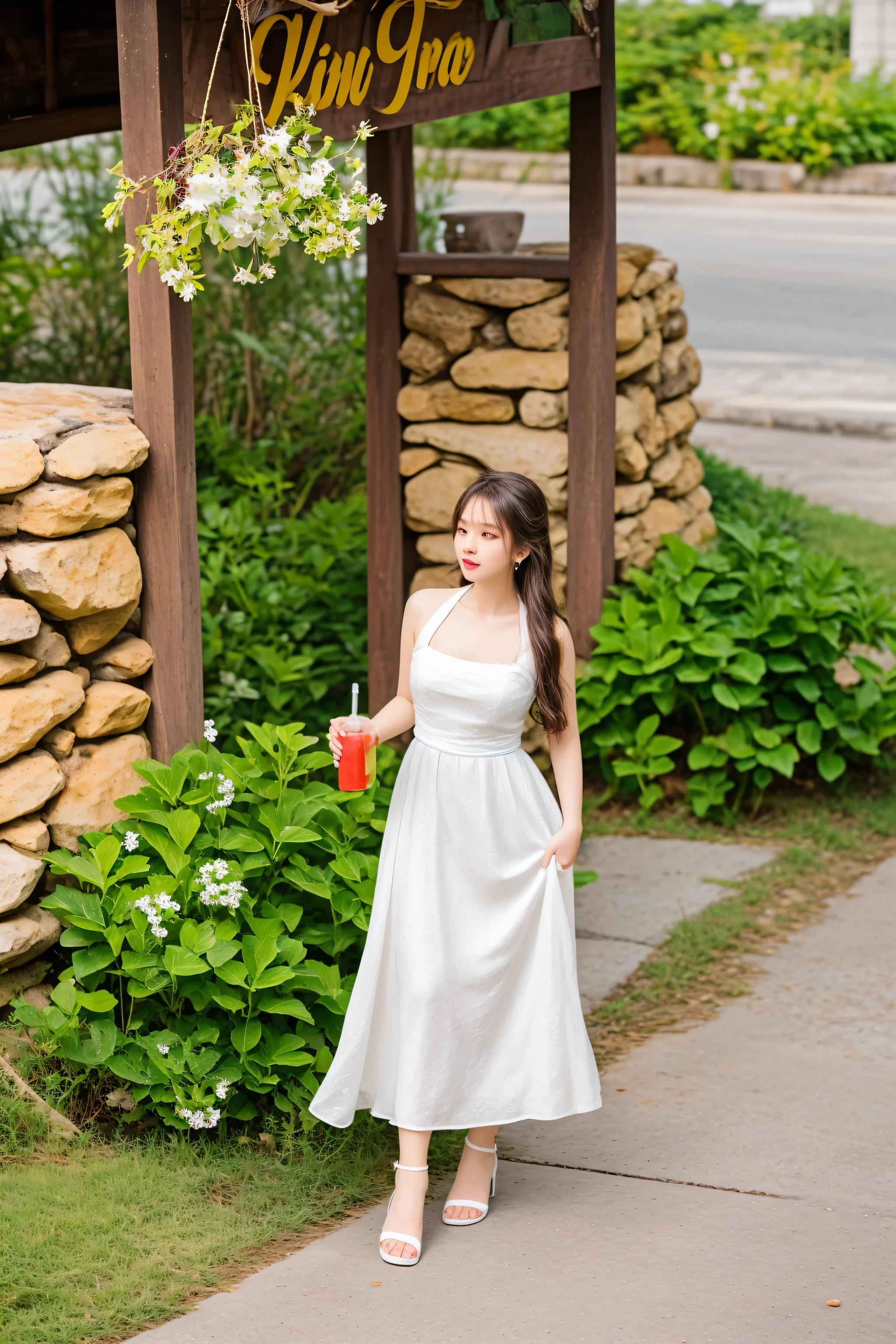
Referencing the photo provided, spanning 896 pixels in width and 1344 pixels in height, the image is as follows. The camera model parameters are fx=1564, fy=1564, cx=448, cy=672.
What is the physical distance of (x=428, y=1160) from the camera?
10.5ft

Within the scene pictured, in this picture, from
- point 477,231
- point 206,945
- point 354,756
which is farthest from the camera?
point 477,231

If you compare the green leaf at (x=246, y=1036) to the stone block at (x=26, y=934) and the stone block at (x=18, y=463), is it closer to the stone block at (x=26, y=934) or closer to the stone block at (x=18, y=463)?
the stone block at (x=26, y=934)

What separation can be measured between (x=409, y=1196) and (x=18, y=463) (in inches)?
62.5

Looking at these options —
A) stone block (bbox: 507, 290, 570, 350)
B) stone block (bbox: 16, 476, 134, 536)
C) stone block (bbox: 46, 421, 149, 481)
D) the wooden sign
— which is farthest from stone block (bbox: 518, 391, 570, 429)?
stone block (bbox: 16, 476, 134, 536)

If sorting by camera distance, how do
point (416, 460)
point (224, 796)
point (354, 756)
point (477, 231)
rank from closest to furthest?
1. point (354, 756)
2. point (224, 796)
3. point (416, 460)
4. point (477, 231)

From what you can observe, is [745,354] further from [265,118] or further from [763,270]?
[265,118]

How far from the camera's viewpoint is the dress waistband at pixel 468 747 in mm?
2867

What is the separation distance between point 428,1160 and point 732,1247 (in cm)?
67

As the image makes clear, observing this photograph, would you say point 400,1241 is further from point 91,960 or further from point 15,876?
point 15,876

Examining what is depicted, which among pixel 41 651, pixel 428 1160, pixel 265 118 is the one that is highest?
pixel 265 118

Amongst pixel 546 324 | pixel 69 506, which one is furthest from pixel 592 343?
pixel 69 506

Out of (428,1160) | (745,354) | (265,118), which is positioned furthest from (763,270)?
(428,1160)

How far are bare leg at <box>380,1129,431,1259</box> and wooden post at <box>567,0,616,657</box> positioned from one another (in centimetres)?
259

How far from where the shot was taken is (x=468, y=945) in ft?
9.32
